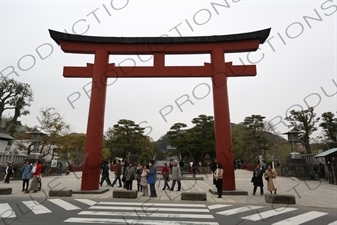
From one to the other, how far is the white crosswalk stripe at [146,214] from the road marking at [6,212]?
1.86 m

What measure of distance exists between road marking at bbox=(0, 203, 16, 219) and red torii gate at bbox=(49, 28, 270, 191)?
4539 millimetres

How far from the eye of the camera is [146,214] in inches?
269

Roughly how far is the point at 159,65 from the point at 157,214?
8240mm

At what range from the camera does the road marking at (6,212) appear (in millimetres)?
6422

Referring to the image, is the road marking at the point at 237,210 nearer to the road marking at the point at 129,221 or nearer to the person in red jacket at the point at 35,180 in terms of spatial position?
the road marking at the point at 129,221

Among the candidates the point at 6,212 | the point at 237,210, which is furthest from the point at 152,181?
the point at 6,212

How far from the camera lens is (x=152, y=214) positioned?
22.5 feet

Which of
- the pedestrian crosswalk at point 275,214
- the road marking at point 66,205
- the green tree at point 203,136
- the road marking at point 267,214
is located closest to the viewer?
the pedestrian crosswalk at point 275,214

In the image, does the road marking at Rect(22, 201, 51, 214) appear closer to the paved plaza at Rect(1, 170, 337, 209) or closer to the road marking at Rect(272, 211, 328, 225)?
the paved plaza at Rect(1, 170, 337, 209)

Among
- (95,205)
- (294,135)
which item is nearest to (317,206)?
(95,205)

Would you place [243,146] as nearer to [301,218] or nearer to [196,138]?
[196,138]

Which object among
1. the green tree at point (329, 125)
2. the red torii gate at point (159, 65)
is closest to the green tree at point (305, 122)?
the green tree at point (329, 125)

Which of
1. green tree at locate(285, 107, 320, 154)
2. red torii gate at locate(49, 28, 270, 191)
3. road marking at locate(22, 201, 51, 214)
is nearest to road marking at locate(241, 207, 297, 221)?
red torii gate at locate(49, 28, 270, 191)

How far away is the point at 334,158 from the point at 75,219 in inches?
686
